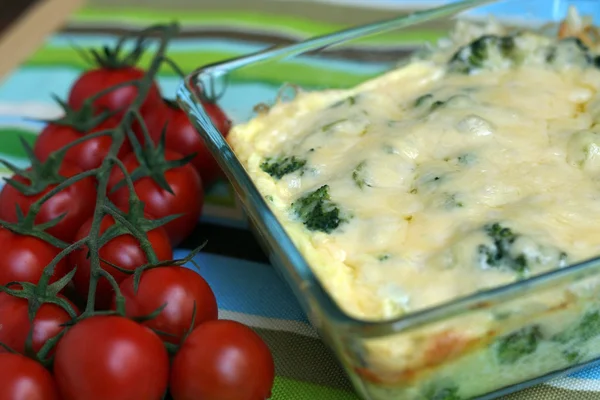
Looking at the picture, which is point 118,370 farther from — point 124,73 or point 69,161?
point 124,73

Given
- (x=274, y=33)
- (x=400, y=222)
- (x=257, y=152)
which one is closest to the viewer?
(x=400, y=222)

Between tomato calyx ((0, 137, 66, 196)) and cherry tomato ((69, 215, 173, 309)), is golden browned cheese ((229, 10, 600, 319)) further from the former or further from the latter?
tomato calyx ((0, 137, 66, 196))

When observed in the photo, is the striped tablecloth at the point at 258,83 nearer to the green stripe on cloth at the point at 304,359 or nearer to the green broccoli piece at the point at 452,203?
the green stripe on cloth at the point at 304,359

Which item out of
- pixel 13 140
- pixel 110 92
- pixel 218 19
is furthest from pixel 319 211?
pixel 218 19

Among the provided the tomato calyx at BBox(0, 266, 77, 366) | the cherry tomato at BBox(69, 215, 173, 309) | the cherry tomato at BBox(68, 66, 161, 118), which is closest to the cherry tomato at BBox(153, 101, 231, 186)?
the cherry tomato at BBox(68, 66, 161, 118)

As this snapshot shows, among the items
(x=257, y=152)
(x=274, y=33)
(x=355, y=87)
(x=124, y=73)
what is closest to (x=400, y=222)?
(x=257, y=152)

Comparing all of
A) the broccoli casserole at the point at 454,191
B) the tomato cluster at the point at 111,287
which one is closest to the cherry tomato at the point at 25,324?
the tomato cluster at the point at 111,287
